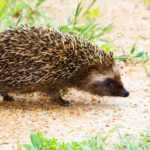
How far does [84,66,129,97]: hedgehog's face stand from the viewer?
849 centimetres

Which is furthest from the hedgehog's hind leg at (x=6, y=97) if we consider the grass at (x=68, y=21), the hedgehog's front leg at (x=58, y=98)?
the grass at (x=68, y=21)

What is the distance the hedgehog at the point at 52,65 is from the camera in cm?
816

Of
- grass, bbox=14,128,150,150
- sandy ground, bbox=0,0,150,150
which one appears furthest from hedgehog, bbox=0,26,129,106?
grass, bbox=14,128,150,150

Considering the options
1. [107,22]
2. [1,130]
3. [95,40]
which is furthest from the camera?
[107,22]

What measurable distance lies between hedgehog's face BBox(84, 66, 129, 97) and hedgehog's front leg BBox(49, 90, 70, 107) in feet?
1.03

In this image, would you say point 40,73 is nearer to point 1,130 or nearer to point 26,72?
point 26,72

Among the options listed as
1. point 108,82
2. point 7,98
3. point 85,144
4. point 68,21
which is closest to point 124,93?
point 108,82

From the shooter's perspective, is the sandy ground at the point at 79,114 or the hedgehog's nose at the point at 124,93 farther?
the hedgehog's nose at the point at 124,93

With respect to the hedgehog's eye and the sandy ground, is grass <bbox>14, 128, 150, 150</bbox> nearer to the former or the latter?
the sandy ground

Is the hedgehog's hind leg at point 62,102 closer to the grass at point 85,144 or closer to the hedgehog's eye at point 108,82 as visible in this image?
the hedgehog's eye at point 108,82

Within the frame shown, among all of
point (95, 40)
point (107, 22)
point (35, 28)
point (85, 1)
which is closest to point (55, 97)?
point (35, 28)

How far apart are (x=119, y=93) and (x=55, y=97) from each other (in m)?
0.77

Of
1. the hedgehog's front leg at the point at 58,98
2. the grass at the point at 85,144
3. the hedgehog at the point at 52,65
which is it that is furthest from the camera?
the hedgehog's front leg at the point at 58,98

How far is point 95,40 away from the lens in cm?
1048
